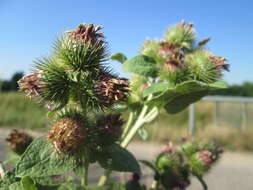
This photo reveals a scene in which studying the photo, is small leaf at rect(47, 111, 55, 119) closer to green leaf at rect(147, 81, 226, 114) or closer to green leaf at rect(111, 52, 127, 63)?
green leaf at rect(147, 81, 226, 114)

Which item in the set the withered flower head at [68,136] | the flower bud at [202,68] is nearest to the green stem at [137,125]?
the flower bud at [202,68]

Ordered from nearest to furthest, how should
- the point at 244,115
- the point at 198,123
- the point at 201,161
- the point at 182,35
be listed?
the point at 201,161 → the point at 182,35 → the point at 244,115 → the point at 198,123

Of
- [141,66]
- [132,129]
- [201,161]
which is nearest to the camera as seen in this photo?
[141,66]

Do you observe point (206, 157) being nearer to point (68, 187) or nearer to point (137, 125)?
point (137, 125)

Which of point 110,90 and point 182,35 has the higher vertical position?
point 182,35

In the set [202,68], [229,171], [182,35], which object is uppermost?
[182,35]


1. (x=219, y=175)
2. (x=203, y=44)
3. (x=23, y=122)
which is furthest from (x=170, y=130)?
(x=203, y=44)

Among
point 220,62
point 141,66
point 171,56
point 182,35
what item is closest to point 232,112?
point 182,35

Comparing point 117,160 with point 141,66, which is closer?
point 117,160

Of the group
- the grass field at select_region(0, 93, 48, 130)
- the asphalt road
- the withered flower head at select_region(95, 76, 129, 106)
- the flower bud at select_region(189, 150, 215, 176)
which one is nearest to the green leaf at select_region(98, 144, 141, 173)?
the withered flower head at select_region(95, 76, 129, 106)
